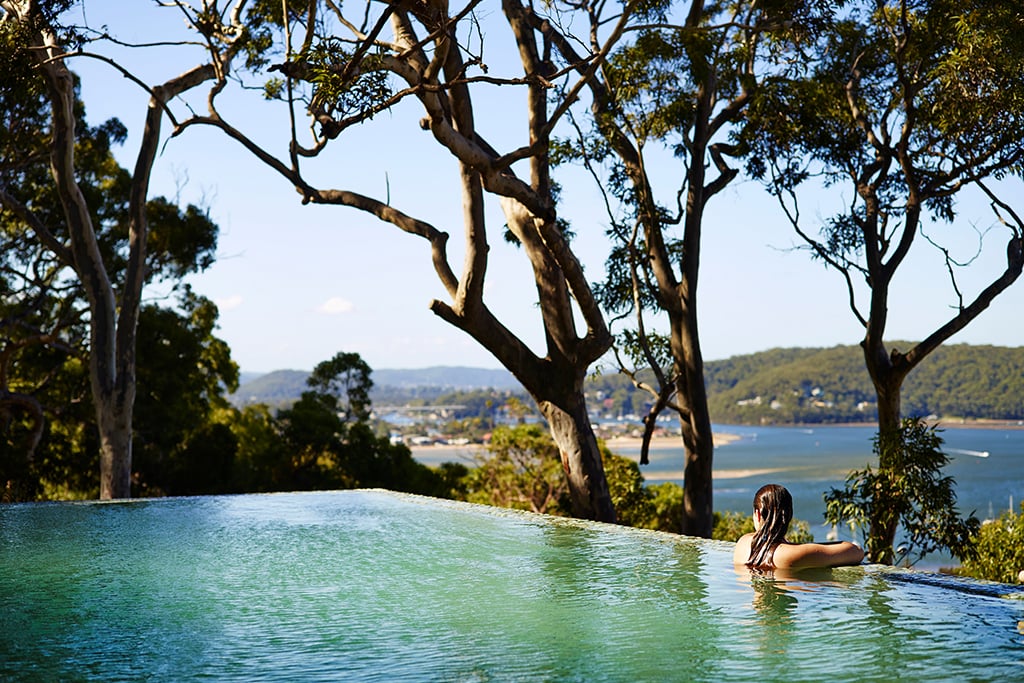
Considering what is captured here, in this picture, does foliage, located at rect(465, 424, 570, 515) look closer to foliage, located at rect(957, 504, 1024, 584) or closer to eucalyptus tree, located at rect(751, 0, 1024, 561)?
eucalyptus tree, located at rect(751, 0, 1024, 561)

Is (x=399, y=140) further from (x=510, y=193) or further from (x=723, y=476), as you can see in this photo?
(x=723, y=476)

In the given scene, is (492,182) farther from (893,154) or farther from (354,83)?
(893,154)

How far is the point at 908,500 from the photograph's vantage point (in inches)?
342

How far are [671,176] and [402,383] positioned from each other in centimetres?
8212

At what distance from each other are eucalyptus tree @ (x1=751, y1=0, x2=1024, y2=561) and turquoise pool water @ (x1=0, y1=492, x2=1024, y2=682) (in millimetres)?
4539

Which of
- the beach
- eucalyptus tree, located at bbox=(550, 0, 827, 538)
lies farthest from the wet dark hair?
the beach

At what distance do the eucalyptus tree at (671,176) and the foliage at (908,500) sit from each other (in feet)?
5.78

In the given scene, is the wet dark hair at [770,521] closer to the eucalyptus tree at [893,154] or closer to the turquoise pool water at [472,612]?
the turquoise pool water at [472,612]

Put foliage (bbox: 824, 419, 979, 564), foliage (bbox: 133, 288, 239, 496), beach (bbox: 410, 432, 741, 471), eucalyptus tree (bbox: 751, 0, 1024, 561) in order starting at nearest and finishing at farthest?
1. foliage (bbox: 824, 419, 979, 564)
2. eucalyptus tree (bbox: 751, 0, 1024, 561)
3. beach (bbox: 410, 432, 741, 471)
4. foliage (bbox: 133, 288, 239, 496)

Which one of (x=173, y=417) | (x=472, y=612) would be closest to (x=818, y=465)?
(x=173, y=417)

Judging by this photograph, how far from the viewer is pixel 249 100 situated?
11.0m

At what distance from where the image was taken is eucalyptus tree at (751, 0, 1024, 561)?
9.33 metres

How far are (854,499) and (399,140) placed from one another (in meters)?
8.55

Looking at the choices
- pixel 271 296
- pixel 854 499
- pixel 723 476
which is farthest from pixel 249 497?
pixel 271 296
